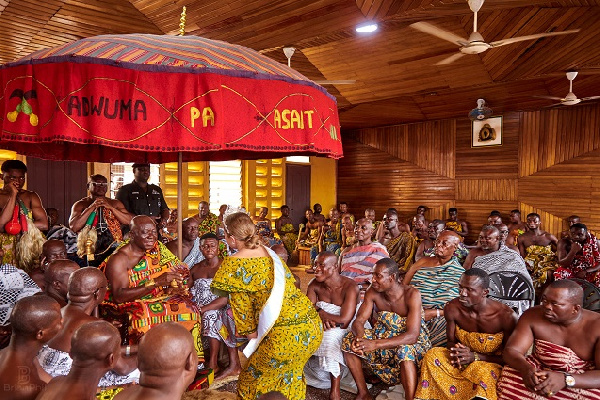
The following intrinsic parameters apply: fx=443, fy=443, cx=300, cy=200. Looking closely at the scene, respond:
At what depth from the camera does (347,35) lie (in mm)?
6238

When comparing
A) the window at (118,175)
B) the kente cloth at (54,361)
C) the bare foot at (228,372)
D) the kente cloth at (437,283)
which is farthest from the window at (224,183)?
the kente cloth at (54,361)

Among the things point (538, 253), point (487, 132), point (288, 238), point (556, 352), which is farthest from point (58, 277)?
point (487, 132)

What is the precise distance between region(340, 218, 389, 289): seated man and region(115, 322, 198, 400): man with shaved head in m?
3.19

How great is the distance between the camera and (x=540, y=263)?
23.5 ft

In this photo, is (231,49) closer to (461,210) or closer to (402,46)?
(402,46)

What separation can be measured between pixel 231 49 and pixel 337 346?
2.58 m

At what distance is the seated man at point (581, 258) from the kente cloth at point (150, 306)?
5.27 m

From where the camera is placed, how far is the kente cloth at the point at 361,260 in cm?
478

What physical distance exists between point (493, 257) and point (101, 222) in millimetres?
3983

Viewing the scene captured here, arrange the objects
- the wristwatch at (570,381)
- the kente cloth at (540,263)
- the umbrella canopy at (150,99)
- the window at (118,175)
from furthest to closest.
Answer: the window at (118,175) → the kente cloth at (540,263) → the wristwatch at (570,381) → the umbrella canopy at (150,99)

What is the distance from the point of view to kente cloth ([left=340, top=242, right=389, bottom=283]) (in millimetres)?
4777

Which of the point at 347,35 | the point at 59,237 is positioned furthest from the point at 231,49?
the point at 347,35

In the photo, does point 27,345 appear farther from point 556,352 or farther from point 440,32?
point 440,32

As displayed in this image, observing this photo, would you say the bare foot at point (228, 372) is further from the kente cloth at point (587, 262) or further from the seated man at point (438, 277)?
the kente cloth at point (587, 262)
